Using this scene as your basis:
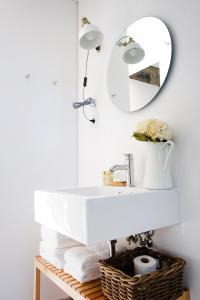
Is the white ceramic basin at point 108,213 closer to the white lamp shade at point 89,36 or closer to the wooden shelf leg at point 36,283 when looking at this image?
the wooden shelf leg at point 36,283

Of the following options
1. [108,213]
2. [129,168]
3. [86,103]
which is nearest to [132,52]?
[86,103]

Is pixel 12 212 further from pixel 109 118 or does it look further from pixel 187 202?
pixel 187 202

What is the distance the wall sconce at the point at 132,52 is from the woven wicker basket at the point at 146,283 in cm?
104

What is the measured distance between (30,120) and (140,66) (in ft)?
2.75

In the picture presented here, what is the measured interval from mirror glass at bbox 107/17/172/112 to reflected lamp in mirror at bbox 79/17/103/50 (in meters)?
0.14

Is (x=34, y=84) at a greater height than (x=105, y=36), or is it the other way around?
(x=105, y=36)

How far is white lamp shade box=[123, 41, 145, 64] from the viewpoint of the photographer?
4.25 feet

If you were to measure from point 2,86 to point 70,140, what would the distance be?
0.61 metres

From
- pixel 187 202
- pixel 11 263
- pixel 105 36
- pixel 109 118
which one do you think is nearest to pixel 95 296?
pixel 187 202

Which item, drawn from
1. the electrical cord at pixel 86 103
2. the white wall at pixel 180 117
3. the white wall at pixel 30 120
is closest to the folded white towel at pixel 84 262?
the white wall at pixel 180 117

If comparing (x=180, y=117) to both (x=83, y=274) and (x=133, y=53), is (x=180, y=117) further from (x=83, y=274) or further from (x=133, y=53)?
(x=83, y=274)

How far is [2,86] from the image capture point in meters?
1.56

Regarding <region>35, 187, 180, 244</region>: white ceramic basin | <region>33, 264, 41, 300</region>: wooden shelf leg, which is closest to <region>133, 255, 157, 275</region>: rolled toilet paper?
<region>35, 187, 180, 244</region>: white ceramic basin

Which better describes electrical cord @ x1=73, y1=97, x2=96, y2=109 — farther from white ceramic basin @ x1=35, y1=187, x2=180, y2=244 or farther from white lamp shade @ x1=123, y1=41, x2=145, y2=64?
white ceramic basin @ x1=35, y1=187, x2=180, y2=244
